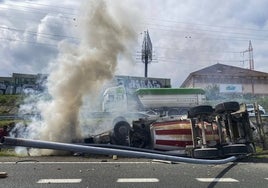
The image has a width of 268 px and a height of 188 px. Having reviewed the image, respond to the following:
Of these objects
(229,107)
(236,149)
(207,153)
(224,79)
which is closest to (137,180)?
(207,153)

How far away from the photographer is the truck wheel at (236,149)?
8.41 meters

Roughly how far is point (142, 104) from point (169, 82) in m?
29.9

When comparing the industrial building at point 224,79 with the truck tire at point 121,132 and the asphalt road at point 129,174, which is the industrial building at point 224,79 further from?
the asphalt road at point 129,174

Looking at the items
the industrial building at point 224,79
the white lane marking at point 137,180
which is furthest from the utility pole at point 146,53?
the white lane marking at point 137,180

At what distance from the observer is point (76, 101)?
13969 millimetres

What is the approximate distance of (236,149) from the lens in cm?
843

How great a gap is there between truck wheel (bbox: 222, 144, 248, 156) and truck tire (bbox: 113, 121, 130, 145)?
361cm

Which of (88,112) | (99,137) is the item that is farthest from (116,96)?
(99,137)

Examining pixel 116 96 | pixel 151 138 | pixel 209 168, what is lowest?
pixel 209 168

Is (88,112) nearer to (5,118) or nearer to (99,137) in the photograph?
(99,137)

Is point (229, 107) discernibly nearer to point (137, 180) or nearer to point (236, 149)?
point (236, 149)

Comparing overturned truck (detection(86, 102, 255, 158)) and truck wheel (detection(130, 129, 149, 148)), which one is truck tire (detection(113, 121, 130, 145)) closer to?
overturned truck (detection(86, 102, 255, 158))

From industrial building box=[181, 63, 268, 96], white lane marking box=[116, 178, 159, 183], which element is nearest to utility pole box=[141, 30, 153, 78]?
industrial building box=[181, 63, 268, 96]

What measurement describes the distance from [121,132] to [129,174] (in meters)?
4.54
